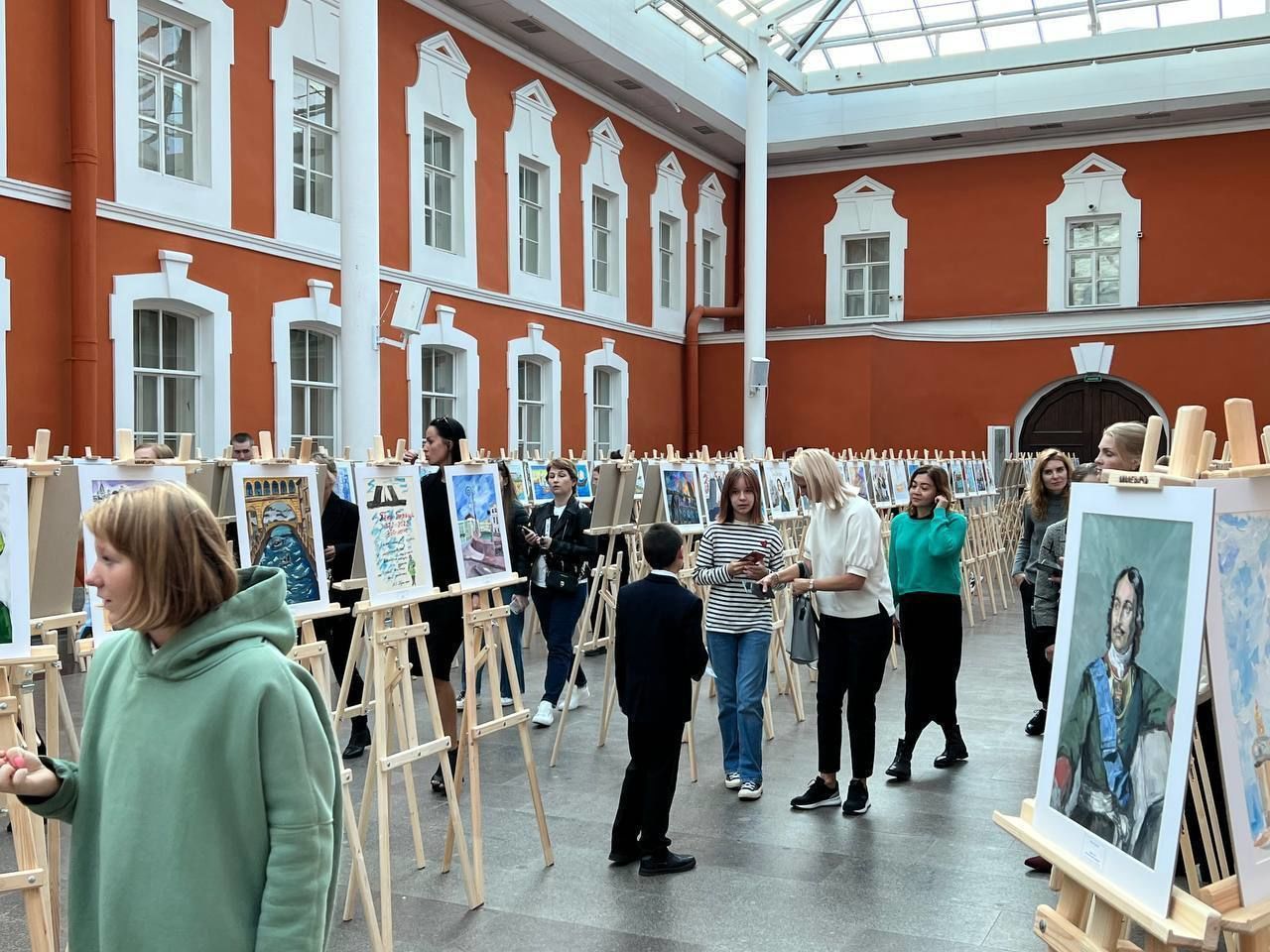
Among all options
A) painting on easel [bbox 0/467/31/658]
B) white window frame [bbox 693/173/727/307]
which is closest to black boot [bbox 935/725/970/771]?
painting on easel [bbox 0/467/31/658]

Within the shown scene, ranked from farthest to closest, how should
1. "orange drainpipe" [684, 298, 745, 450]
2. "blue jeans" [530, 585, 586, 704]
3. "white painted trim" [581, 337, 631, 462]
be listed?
"orange drainpipe" [684, 298, 745, 450]
"white painted trim" [581, 337, 631, 462]
"blue jeans" [530, 585, 586, 704]

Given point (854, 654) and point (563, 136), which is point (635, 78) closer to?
point (563, 136)

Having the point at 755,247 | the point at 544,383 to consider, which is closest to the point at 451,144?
the point at 544,383

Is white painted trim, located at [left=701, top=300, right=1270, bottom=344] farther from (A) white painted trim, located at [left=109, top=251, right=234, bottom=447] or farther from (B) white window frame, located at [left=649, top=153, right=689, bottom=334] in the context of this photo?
(A) white painted trim, located at [left=109, top=251, right=234, bottom=447]

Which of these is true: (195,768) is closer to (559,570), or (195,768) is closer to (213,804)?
(213,804)

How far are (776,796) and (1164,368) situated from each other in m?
15.9

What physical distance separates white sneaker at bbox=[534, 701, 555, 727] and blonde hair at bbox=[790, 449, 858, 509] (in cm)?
244

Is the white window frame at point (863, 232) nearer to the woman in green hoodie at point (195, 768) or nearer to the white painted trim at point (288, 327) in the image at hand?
the white painted trim at point (288, 327)

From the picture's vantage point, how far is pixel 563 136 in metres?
17.5

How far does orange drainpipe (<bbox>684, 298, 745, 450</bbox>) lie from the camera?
21.4m

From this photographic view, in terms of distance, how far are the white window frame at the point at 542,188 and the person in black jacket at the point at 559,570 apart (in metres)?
9.02

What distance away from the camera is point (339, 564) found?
6301 millimetres

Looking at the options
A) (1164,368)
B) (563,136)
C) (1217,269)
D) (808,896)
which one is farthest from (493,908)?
(1217,269)

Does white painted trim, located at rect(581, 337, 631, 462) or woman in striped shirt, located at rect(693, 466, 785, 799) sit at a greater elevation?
white painted trim, located at rect(581, 337, 631, 462)
